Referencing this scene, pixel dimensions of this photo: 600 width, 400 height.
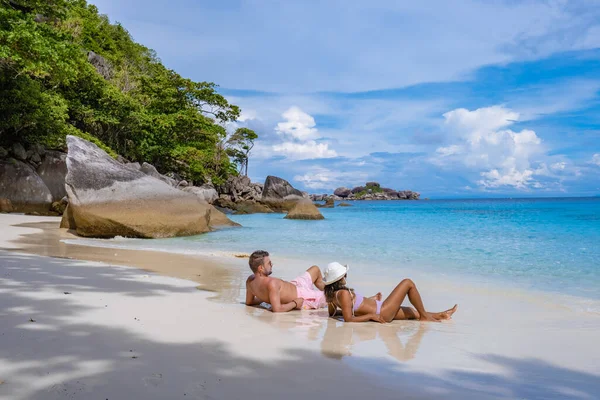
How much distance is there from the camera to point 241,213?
3491 cm

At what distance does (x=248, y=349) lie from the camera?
343 centimetres

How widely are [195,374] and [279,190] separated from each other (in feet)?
111

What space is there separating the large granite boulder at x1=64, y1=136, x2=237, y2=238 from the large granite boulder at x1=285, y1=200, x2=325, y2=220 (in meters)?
14.3

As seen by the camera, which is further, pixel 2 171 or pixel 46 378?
pixel 2 171

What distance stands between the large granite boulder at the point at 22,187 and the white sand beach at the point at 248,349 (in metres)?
15.9

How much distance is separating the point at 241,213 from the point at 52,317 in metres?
31.1

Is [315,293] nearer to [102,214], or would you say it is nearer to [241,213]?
[102,214]

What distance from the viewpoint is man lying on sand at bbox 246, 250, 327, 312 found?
5.19 m

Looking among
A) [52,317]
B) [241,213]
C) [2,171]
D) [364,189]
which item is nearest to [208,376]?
[52,317]

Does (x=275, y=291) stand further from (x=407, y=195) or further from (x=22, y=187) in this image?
(x=407, y=195)

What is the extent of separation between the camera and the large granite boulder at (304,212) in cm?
2830

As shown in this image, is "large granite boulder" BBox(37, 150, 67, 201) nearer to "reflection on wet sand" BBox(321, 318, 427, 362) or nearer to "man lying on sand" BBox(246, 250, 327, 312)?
"man lying on sand" BBox(246, 250, 327, 312)

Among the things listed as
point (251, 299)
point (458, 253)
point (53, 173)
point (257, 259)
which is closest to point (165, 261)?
point (251, 299)

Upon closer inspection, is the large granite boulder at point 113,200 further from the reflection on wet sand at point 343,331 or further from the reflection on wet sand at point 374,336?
the reflection on wet sand at point 374,336
